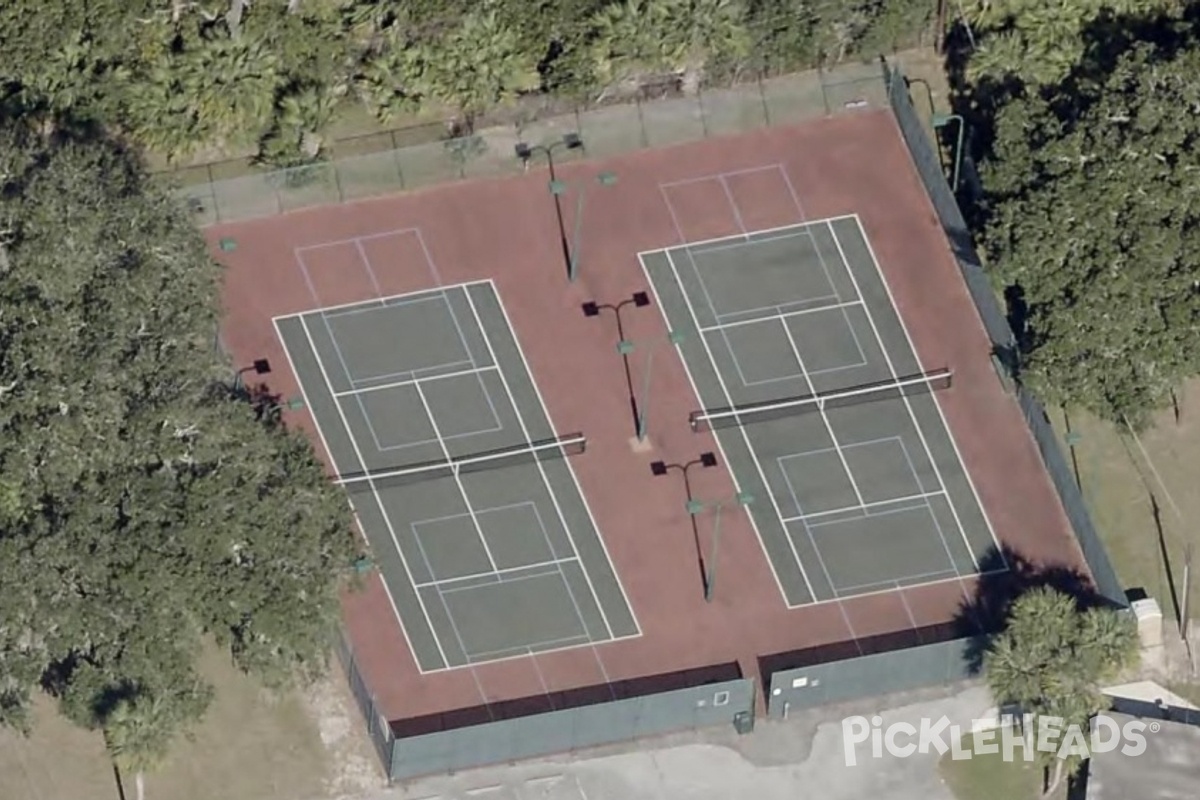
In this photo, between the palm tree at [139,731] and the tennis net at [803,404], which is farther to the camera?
the tennis net at [803,404]

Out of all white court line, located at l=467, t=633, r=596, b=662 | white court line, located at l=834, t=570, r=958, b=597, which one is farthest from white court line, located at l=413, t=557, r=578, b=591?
white court line, located at l=834, t=570, r=958, b=597

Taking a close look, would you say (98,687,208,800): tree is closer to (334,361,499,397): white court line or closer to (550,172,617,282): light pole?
(334,361,499,397): white court line

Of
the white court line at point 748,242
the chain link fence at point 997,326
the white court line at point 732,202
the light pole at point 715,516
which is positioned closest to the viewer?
the chain link fence at point 997,326

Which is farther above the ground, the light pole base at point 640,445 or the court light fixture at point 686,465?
the light pole base at point 640,445

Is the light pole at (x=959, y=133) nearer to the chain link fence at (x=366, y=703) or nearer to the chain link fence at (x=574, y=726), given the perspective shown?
the chain link fence at (x=574, y=726)

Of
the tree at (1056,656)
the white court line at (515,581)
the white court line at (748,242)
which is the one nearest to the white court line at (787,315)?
the white court line at (748,242)

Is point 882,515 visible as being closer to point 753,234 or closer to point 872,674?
point 872,674
